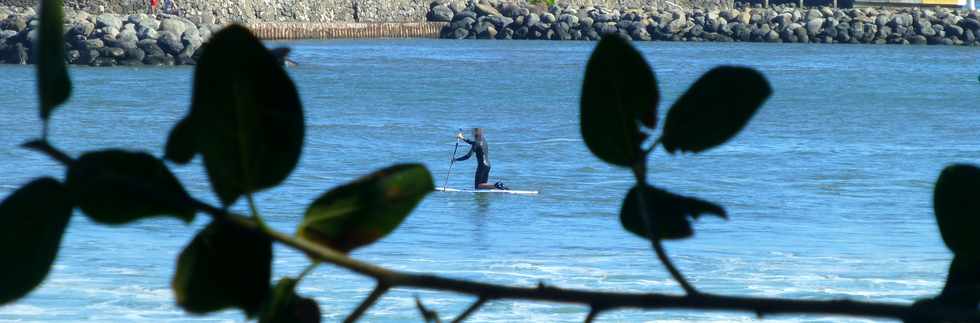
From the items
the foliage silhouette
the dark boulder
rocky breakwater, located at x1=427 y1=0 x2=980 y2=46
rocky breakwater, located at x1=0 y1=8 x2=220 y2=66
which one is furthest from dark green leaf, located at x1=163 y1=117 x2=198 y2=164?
rocky breakwater, located at x1=427 y1=0 x2=980 y2=46

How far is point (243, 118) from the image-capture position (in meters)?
0.50

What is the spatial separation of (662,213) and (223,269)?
0.16 metres

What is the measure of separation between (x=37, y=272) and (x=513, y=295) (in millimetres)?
154

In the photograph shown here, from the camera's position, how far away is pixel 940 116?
3416cm

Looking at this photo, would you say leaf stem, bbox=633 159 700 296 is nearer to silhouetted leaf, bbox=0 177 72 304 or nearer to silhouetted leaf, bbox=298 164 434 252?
silhouetted leaf, bbox=298 164 434 252

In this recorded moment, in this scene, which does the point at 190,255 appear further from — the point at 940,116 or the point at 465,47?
the point at 465,47

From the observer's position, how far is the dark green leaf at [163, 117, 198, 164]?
0.51m

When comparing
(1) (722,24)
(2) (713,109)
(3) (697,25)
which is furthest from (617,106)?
(3) (697,25)

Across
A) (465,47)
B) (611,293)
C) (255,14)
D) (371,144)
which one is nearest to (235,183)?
(611,293)

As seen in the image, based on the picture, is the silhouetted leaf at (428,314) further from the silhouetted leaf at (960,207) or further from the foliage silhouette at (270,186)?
the silhouetted leaf at (960,207)

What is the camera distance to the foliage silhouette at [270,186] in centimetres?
49

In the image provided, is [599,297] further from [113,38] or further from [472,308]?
[113,38]

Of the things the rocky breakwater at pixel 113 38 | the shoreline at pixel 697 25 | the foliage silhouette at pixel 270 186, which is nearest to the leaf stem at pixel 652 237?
the foliage silhouette at pixel 270 186

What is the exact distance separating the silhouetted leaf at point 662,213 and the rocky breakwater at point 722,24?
212 feet
